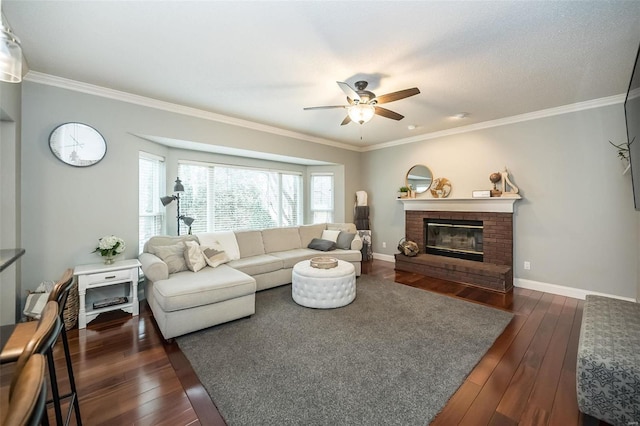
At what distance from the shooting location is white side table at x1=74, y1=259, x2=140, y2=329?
2.74 metres

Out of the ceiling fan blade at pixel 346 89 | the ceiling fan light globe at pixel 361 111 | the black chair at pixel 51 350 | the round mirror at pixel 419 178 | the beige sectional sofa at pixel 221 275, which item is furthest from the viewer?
the round mirror at pixel 419 178

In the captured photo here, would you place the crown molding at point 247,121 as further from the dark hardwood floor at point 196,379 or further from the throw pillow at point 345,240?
the dark hardwood floor at point 196,379

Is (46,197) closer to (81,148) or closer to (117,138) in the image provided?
(81,148)

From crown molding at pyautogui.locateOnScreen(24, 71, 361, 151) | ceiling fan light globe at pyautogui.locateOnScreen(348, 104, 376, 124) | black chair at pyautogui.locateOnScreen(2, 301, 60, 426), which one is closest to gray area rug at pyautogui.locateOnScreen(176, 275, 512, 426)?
black chair at pyautogui.locateOnScreen(2, 301, 60, 426)

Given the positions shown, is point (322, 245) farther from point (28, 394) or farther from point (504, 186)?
point (28, 394)

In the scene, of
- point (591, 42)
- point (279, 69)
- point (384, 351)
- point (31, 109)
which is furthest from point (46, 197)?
point (591, 42)

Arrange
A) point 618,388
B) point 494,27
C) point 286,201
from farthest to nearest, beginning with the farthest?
point 286,201
point 494,27
point 618,388

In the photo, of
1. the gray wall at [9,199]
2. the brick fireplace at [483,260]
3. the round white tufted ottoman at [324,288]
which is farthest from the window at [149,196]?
the brick fireplace at [483,260]

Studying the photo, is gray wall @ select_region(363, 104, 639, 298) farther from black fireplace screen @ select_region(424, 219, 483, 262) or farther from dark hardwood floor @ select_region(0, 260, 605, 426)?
dark hardwood floor @ select_region(0, 260, 605, 426)

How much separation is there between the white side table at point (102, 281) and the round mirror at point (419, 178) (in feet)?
15.7

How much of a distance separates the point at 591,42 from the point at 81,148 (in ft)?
16.6

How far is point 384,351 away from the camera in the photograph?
232 cm

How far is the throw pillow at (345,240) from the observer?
15.7 ft

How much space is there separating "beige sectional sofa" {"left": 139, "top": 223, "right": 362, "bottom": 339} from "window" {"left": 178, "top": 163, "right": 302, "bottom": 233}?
0.86 metres
